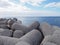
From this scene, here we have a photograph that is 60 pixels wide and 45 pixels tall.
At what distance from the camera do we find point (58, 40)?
1.81 metres

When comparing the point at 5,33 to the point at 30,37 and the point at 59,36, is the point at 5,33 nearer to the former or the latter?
the point at 30,37

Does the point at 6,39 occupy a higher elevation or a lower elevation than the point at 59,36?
lower

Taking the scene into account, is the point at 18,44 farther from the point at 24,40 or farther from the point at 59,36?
the point at 59,36

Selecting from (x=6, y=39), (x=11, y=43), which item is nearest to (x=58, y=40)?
(x=11, y=43)

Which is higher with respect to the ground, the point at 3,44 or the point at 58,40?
the point at 58,40

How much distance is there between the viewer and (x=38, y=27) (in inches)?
128

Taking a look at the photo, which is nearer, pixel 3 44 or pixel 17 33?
pixel 3 44

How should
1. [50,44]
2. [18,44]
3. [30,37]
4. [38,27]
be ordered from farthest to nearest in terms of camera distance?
1. [38,27]
2. [30,37]
3. [18,44]
4. [50,44]

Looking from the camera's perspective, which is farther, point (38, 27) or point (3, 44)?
point (38, 27)

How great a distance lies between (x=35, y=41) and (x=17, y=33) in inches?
26.5

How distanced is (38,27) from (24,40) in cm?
129

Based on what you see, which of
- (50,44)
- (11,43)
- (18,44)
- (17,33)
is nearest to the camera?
(50,44)

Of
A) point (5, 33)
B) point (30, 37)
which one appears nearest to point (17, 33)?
point (5, 33)

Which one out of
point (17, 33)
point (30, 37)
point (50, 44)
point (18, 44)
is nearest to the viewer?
point (50, 44)
